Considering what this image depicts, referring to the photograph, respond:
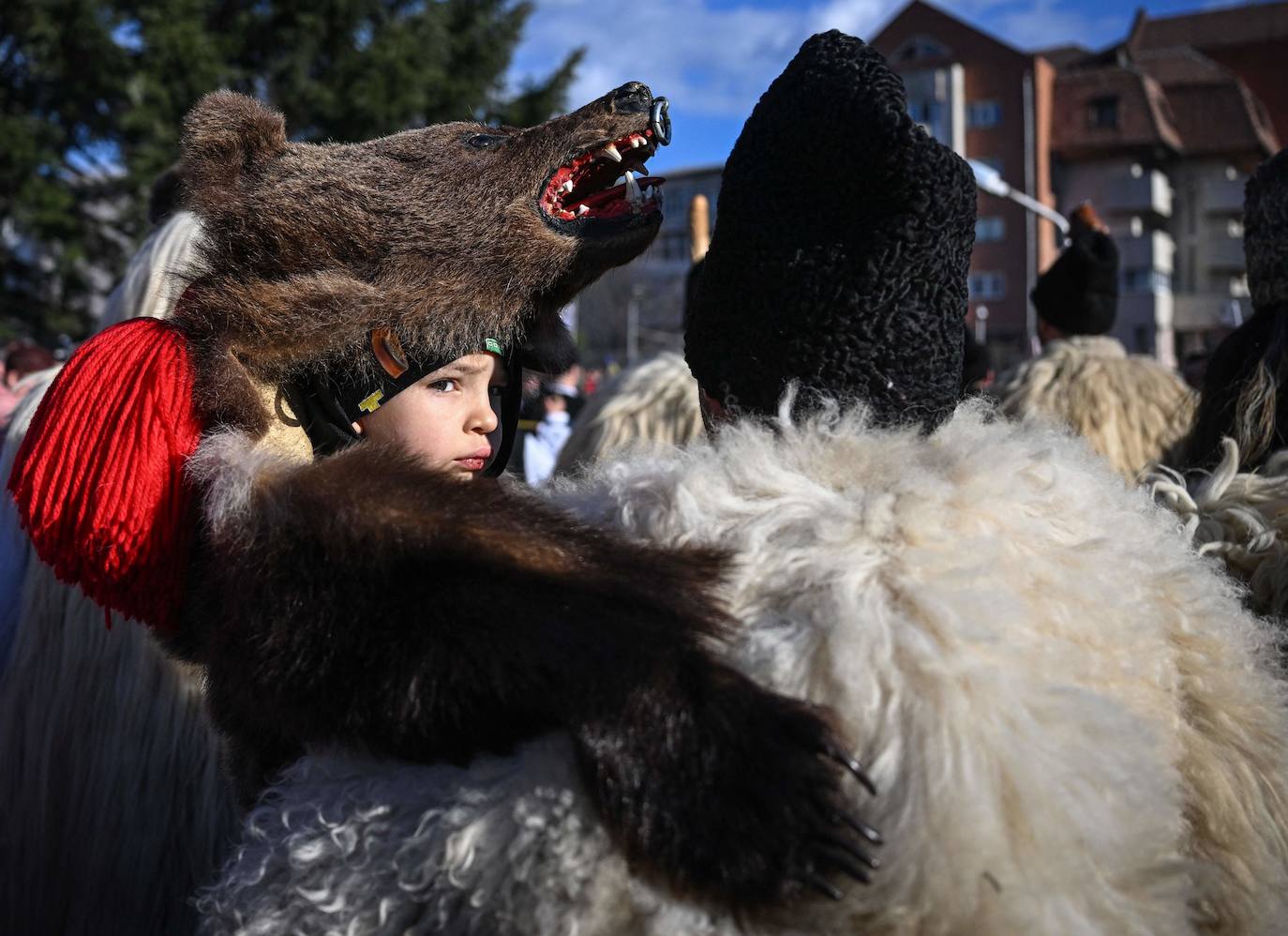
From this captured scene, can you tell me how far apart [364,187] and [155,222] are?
1807mm

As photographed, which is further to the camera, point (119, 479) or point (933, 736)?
point (119, 479)

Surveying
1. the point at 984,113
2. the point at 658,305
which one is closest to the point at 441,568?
the point at 658,305

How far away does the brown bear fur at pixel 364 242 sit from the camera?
1.61 metres

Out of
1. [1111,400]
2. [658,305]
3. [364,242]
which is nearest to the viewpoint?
[364,242]

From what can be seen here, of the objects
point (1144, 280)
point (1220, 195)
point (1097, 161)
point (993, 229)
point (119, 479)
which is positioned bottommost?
point (1144, 280)

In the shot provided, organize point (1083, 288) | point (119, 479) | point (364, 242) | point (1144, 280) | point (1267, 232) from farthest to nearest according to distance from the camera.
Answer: point (1144, 280), point (1083, 288), point (1267, 232), point (364, 242), point (119, 479)

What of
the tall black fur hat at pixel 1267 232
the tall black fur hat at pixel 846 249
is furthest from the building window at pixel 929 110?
the tall black fur hat at pixel 846 249

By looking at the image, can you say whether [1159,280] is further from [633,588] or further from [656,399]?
[633,588]

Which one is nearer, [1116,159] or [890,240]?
[890,240]

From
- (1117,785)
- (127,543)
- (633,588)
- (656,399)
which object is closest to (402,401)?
(127,543)

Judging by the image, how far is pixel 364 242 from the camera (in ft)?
5.41

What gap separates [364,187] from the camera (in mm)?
1678

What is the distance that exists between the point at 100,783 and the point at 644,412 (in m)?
2.84

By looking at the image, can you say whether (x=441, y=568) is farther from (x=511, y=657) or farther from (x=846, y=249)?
(x=846, y=249)
